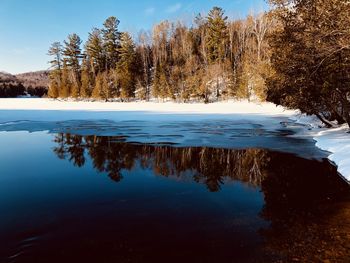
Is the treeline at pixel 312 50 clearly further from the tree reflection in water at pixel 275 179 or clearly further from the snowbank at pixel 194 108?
the snowbank at pixel 194 108

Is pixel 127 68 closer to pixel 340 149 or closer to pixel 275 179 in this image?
pixel 340 149

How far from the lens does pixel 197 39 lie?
68250mm

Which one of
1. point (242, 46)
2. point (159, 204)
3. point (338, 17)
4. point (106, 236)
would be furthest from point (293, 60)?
point (242, 46)

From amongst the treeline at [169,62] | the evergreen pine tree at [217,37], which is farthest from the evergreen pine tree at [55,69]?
the evergreen pine tree at [217,37]

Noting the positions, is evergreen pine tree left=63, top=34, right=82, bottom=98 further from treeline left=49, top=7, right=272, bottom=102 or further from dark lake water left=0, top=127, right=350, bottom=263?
dark lake water left=0, top=127, right=350, bottom=263

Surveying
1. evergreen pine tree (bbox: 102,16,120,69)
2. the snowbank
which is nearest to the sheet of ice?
the snowbank

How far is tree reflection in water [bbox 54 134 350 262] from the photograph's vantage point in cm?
477

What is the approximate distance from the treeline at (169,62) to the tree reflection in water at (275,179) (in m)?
29.7

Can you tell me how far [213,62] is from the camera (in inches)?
2190

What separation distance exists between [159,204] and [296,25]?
8626mm

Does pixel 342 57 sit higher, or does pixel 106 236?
pixel 342 57

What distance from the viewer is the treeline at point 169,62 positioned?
51.4 m

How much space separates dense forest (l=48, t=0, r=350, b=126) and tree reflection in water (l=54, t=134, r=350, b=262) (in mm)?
3981

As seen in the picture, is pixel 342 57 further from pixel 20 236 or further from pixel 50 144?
pixel 50 144
